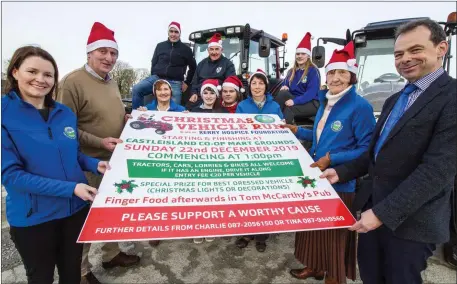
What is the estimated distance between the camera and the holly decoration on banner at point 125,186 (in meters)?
1.42

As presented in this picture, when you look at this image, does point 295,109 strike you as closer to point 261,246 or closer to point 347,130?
point 347,130

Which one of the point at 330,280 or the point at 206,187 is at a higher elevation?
the point at 206,187

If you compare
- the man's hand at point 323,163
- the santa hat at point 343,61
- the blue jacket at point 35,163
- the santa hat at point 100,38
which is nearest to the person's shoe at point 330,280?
the man's hand at point 323,163

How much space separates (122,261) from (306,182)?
2153 millimetres

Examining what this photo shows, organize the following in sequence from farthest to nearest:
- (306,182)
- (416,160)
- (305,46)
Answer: (305,46), (306,182), (416,160)

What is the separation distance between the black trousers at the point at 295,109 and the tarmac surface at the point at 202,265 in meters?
1.65

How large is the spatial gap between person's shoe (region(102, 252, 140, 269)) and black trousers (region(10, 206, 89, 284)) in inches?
34.3

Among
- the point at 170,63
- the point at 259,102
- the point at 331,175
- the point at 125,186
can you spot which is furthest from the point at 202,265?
the point at 170,63

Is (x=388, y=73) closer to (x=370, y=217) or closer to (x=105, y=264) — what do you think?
(x=370, y=217)

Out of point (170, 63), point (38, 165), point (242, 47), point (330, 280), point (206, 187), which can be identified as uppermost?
point (242, 47)

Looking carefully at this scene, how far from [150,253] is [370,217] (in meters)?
2.45

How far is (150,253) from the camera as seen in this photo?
286 centimetres

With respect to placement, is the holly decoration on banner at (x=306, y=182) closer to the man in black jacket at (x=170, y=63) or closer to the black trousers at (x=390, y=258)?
the black trousers at (x=390, y=258)

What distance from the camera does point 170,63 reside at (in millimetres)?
4258
